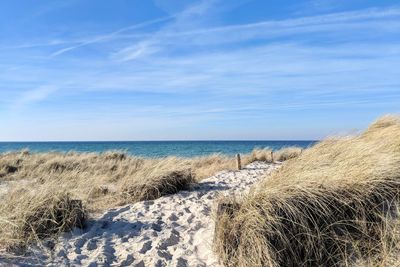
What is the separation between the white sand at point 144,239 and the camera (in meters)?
5.02

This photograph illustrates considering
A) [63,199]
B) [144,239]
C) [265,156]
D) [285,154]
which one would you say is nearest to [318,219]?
[144,239]

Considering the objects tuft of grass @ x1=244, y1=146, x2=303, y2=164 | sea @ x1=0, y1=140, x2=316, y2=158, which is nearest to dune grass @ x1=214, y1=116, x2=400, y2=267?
sea @ x1=0, y1=140, x2=316, y2=158

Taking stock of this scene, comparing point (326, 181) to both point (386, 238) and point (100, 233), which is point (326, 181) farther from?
point (100, 233)

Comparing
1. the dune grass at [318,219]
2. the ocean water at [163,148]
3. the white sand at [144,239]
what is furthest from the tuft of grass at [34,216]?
the ocean water at [163,148]

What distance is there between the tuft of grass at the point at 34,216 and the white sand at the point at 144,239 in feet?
0.71

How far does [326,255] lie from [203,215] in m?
2.64

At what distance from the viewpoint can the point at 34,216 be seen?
18.3 ft

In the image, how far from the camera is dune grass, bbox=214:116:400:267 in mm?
4535

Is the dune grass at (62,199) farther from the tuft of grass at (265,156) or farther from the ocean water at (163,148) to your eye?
the tuft of grass at (265,156)

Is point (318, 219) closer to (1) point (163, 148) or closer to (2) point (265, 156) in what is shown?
(2) point (265, 156)

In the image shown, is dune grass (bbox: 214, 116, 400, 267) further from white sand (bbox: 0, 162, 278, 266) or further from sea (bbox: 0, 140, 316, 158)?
sea (bbox: 0, 140, 316, 158)

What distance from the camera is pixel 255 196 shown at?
17.1 feet

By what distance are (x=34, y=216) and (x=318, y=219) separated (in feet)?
12.3

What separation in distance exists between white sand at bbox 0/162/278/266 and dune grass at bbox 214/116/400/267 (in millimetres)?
528
